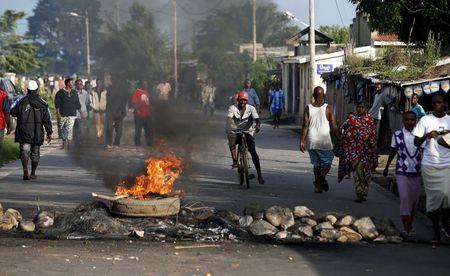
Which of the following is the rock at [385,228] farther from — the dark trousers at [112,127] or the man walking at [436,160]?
the dark trousers at [112,127]

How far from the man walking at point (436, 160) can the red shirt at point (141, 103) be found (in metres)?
12.8

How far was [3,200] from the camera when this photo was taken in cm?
1262

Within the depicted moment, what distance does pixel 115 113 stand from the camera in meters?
22.9

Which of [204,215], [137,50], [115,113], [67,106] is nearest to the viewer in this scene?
[204,215]

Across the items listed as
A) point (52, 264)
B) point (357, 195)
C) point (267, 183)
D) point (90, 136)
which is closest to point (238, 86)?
point (90, 136)

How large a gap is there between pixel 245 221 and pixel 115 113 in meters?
13.2

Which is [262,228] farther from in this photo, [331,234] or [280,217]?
[331,234]

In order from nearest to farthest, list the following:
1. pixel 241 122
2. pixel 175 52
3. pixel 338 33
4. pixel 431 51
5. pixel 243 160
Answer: pixel 243 160 < pixel 241 122 < pixel 175 52 < pixel 431 51 < pixel 338 33

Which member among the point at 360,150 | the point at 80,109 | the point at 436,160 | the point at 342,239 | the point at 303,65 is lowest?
the point at 342,239

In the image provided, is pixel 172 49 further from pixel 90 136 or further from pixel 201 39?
pixel 90 136

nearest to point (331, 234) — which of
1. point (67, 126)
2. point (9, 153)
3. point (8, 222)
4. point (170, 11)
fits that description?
point (8, 222)

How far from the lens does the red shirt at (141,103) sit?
21.7 meters

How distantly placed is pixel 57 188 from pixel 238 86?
14.9 meters

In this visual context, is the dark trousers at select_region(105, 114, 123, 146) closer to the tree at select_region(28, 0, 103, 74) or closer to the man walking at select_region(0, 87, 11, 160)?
the tree at select_region(28, 0, 103, 74)
